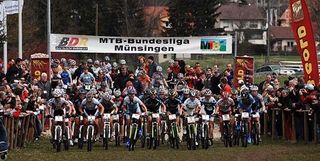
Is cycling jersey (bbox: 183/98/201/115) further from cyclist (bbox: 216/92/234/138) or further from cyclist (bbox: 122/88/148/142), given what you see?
cyclist (bbox: 122/88/148/142)

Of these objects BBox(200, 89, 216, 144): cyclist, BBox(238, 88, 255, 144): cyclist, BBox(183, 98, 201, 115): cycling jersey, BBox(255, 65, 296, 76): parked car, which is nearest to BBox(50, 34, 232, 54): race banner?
BBox(238, 88, 255, 144): cyclist

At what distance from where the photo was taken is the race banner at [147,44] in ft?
103

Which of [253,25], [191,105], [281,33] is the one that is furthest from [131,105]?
[253,25]

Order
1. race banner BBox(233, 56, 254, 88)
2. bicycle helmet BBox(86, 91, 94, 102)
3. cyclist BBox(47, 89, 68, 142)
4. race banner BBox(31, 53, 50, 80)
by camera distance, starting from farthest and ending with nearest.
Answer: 1. race banner BBox(233, 56, 254, 88)
2. race banner BBox(31, 53, 50, 80)
3. bicycle helmet BBox(86, 91, 94, 102)
4. cyclist BBox(47, 89, 68, 142)

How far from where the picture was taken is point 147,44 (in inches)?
1259

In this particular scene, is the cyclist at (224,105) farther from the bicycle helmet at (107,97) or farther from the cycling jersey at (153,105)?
the bicycle helmet at (107,97)

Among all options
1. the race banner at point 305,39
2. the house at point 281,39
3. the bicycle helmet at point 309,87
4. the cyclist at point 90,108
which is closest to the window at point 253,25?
the house at point 281,39

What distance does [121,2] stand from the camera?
71.6 metres

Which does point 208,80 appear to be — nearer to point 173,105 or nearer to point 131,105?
point 173,105

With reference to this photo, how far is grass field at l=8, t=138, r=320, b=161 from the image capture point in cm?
1964

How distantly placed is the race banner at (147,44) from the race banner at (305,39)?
658 centimetres

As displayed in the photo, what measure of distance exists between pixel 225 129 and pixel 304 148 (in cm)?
236

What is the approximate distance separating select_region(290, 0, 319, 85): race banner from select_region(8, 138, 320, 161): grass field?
2876mm

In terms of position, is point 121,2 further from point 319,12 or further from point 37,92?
point 37,92
